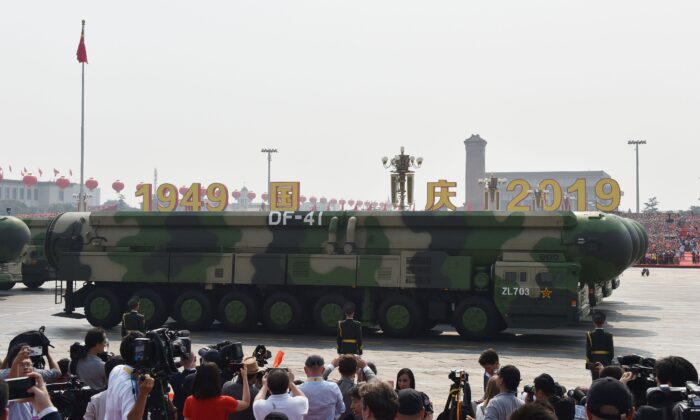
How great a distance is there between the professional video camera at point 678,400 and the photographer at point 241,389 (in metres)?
3.40

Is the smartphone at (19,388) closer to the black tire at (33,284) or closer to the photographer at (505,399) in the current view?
the photographer at (505,399)

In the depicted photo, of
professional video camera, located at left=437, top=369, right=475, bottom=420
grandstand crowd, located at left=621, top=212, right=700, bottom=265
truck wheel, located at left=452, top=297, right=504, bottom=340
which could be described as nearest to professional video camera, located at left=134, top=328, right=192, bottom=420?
professional video camera, located at left=437, top=369, right=475, bottom=420

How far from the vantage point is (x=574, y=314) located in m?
19.3

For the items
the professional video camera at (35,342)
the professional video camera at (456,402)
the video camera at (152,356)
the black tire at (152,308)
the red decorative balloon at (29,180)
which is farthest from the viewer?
the red decorative balloon at (29,180)

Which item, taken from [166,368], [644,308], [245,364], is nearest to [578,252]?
[644,308]

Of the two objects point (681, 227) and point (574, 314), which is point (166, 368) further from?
point (681, 227)

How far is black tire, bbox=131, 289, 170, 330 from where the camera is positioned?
21797 millimetres

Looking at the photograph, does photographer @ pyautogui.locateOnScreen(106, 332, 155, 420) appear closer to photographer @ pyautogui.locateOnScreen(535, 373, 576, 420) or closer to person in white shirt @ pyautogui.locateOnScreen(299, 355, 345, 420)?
person in white shirt @ pyautogui.locateOnScreen(299, 355, 345, 420)

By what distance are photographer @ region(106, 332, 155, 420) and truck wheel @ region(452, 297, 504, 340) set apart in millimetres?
13945

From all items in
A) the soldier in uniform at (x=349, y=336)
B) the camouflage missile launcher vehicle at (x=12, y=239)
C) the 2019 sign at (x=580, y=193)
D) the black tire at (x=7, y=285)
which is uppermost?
the 2019 sign at (x=580, y=193)

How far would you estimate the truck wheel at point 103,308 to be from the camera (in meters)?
22.2

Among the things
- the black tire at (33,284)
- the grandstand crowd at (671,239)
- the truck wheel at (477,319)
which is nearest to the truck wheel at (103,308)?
the truck wheel at (477,319)

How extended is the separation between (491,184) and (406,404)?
153 feet

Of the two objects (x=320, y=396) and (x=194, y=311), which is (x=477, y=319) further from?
(x=320, y=396)
